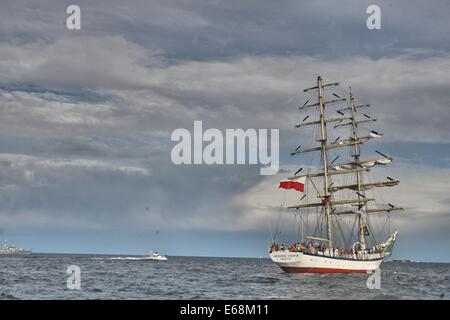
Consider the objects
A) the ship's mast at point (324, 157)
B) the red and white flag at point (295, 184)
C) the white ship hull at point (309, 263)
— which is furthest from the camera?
the ship's mast at point (324, 157)

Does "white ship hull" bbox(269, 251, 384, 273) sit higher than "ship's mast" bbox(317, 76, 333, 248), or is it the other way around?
"ship's mast" bbox(317, 76, 333, 248)

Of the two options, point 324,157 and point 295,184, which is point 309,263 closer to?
point 295,184

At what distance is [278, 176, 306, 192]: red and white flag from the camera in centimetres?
9312

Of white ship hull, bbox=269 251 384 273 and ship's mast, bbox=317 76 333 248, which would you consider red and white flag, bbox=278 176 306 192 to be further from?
white ship hull, bbox=269 251 384 273

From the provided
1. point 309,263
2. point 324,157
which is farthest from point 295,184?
point 309,263

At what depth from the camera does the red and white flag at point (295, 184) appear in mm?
93125

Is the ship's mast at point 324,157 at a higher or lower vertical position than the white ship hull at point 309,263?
higher

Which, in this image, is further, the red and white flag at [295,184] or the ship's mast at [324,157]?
the ship's mast at [324,157]

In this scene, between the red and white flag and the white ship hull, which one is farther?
the red and white flag

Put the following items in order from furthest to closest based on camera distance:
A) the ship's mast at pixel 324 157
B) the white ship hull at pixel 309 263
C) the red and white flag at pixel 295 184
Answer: the ship's mast at pixel 324 157 → the red and white flag at pixel 295 184 → the white ship hull at pixel 309 263

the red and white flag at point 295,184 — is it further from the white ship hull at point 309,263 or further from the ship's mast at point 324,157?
the white ship hull at point 309,263

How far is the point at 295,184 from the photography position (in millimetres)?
93625

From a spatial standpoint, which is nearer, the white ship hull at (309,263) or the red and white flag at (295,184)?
the white ship hull at (309,263)
